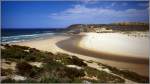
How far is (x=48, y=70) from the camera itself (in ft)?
17.1

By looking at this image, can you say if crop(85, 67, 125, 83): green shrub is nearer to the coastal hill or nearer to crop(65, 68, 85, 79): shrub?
crop(65, 68, 85, 79): shrub

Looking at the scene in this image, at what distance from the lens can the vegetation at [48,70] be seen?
4910mm

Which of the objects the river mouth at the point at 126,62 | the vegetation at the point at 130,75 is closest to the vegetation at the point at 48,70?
the vegetation at the point at 130,75

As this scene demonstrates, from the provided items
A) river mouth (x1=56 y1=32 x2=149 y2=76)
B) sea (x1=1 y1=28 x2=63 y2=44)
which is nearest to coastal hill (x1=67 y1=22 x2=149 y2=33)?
river mouth (x1=56 y1=32 x2=149 y2=76)

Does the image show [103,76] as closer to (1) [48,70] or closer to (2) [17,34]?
(1) [48,70]

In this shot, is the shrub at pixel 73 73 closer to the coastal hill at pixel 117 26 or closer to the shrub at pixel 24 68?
the shrub at pixel 24 68

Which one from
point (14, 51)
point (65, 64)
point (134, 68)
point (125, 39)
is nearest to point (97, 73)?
point (65, 64)

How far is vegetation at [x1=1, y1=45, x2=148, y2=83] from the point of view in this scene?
4910 millimetres

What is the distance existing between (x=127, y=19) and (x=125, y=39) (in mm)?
3035

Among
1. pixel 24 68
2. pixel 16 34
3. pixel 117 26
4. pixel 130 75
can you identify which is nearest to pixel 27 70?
pixel 24 68

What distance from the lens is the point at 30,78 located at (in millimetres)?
4855

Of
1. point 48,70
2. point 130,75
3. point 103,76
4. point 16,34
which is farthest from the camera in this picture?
point 16,34

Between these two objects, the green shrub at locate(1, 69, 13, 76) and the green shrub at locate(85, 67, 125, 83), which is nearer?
the green shrub at locate(1, 69, 13, 76)

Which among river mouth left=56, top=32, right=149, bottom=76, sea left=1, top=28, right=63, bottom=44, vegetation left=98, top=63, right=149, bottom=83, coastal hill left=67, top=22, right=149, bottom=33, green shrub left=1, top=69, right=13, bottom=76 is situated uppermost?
coastal hill left=67, top=22, right=149, bottom=33
